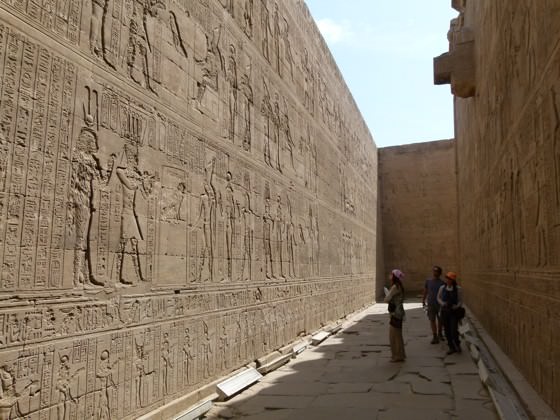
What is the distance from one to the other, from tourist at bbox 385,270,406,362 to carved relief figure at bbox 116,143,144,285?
3948 mm

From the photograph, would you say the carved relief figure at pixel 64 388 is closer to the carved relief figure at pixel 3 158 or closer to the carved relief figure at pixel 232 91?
the carved relief figure at pixel 3 158

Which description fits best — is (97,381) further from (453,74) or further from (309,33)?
(453,74)

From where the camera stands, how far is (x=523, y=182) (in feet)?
18.1

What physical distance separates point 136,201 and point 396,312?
13.9ft

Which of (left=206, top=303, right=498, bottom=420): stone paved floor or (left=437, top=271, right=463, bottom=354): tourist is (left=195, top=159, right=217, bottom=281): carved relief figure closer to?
(left=206, top=303, right=498, bottom=420): stone paved floor

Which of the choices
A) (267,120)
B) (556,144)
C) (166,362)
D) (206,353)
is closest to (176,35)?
(267,120)

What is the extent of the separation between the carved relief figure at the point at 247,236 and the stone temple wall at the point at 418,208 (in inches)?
691

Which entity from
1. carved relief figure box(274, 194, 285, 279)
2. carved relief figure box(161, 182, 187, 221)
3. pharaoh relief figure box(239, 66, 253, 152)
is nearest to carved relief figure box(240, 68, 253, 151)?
pharaoh relief figure box(239, 66, 253, 152)

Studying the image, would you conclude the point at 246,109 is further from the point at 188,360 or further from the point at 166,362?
the point at 166,362

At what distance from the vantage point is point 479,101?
1065 cm

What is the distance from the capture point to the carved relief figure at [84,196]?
3635mm

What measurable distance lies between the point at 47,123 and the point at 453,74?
10.4 m

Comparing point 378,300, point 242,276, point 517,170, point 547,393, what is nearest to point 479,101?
point 517,170

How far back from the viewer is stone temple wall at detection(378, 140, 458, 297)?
23.3m
